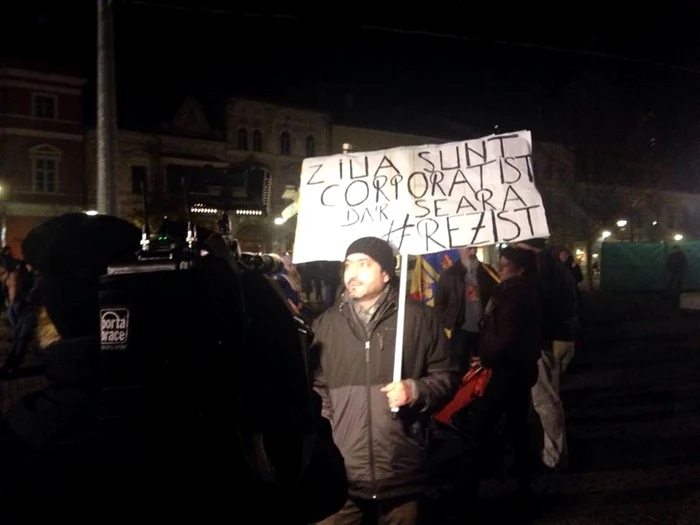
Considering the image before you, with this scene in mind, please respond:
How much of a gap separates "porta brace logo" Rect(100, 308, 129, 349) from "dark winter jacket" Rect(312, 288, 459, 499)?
1.97m

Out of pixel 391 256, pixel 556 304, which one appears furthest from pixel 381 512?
pixel 556 304

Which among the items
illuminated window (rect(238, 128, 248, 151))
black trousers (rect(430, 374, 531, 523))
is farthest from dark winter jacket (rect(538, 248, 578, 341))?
illuminated window (rect(238, 128, 248, 151))

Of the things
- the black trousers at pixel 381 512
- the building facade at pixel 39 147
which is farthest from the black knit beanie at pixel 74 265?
the building facade at pixel 39 147

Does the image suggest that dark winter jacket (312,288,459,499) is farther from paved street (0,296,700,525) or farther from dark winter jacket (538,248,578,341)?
dark winter jacket (538,248,578,341)

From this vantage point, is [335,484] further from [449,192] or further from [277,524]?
[449,192]

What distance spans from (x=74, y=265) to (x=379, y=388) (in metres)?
1.97

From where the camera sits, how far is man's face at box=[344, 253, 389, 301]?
10.6 ft

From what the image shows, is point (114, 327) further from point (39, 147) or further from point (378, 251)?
point (39, 147)

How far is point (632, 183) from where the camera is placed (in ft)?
97.3

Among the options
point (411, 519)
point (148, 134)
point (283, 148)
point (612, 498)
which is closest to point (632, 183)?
point (283, 148)

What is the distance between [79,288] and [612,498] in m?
4.74

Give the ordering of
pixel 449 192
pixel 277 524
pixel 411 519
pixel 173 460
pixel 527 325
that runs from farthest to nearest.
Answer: pixel 527 325, pixel 449 192, pixel 411 519, pixel 277 524, pixel 173 460

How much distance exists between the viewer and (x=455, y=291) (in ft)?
26.8

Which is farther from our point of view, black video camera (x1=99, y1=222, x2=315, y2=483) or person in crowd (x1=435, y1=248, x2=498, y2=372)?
person in crowd (x1=435, y1=248, x2=498, y2=372)
